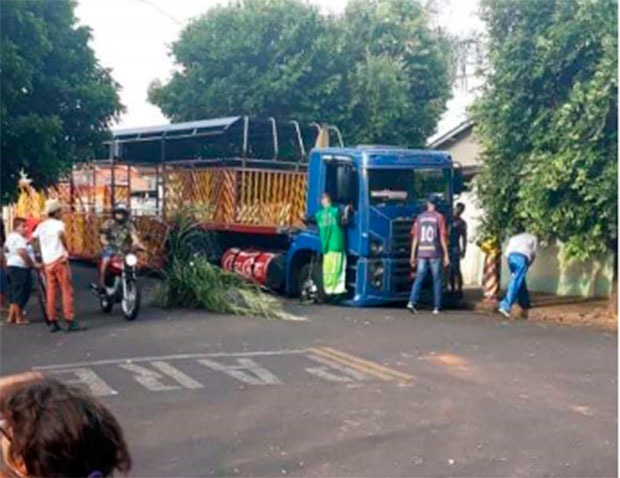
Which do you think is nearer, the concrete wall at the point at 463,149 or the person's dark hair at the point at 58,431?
the person's dark hair at the point at 58,431

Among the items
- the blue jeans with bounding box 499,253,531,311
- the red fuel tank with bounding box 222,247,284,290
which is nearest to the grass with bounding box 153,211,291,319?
the red fuel tank with bounding box 222,247,284,290

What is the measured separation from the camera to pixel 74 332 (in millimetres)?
11008

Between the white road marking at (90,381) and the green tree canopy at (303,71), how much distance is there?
15258 mm

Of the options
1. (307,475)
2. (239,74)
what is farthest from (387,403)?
(239,74)

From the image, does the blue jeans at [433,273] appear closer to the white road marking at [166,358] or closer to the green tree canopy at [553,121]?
the green tree canopy at [553,121]

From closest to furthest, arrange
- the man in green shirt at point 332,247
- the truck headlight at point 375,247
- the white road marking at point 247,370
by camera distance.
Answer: the white road marking at point 247,370 → the truck headlight at point 375,247 → the man in green shirt at point 332,247

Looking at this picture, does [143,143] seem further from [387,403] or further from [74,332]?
[387,403]

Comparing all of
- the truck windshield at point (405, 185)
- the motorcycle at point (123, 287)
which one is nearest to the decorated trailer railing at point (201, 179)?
the truck windshield at point (405, 185)

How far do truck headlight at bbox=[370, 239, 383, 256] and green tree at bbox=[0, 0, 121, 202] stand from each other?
4.59 meters

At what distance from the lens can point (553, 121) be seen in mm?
12852

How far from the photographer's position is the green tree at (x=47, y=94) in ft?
39.0

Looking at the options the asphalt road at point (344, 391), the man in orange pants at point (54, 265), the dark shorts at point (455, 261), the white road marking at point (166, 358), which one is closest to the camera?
the asphalt road at point (344, 391)

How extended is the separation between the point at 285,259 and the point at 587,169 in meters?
5.45

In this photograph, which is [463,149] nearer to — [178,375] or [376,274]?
[376,274]
